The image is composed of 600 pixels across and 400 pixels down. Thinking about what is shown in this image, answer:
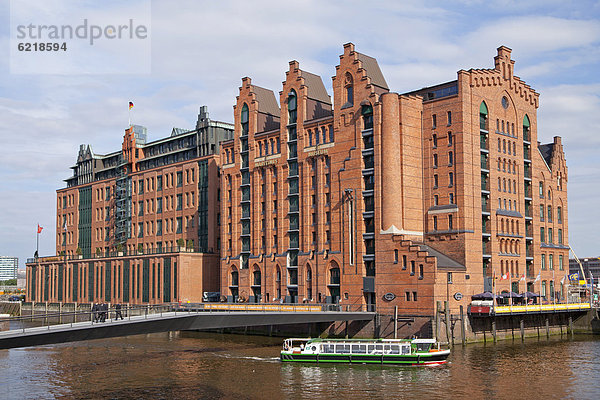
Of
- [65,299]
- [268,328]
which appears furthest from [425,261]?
[65,299]

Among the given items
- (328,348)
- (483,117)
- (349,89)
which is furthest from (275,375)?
(483,117)

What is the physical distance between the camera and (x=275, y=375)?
6788 centimetres

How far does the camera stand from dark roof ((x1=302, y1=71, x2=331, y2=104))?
111m

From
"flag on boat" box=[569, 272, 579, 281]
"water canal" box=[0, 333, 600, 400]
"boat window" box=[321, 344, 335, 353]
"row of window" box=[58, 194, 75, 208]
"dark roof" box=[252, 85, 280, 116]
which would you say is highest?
"dark roof" box=[252, 85, 280, 116]

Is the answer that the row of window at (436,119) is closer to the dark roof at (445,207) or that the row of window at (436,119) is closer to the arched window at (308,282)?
the dark roof at (445,207)

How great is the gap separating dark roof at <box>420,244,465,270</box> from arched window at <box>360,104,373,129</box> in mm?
18653

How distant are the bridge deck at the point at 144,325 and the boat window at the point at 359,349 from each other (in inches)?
360

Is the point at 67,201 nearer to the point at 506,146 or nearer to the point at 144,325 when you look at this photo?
the point at 506,146

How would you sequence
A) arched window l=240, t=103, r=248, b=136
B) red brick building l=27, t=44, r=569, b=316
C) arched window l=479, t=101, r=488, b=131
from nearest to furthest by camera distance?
red brick building l=27, t=44, r=569, b=316, arched window l=479, t=101, r=488, b=131, arched window l=240, t=103, r=248, b=136

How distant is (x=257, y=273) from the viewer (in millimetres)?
114375

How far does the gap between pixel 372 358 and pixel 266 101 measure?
196 feet

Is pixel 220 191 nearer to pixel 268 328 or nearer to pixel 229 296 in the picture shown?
pixel 229 296

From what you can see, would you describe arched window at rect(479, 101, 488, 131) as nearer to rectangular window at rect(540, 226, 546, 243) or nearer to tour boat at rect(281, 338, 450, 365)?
rectangular window at rect(540, 226, 546, 243)

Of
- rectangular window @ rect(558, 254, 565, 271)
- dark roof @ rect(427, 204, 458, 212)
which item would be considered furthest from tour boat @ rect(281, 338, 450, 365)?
rectangular window @ rect(558, 254, 565, 271)
